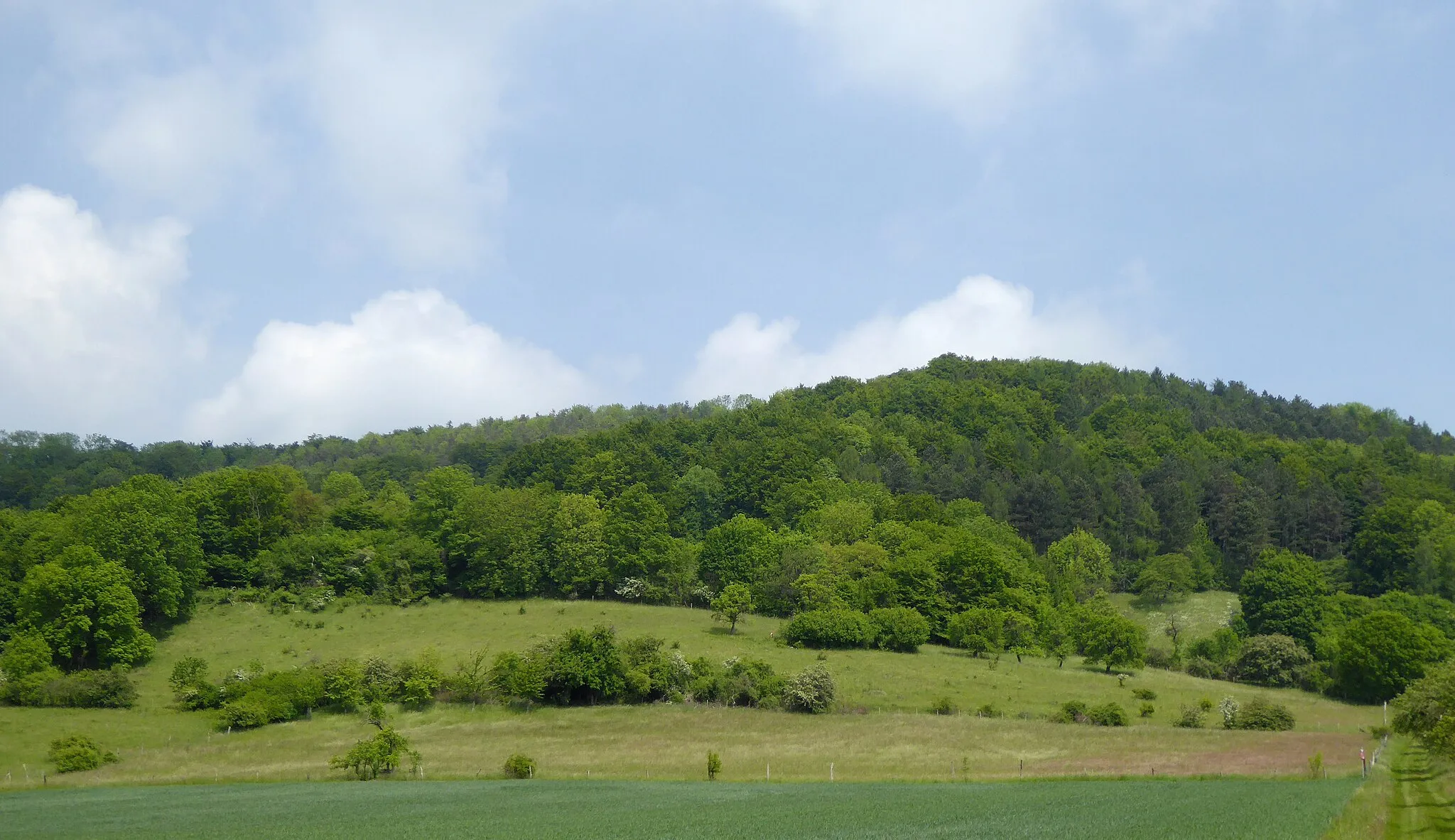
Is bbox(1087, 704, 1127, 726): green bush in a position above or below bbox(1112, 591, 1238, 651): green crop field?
below

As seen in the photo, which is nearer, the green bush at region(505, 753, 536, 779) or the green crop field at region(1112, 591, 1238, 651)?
the green bush at region(505, 753, 536, 779)

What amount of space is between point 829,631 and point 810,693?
724 inches

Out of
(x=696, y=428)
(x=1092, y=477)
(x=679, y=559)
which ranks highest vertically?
(x=696, y=428)

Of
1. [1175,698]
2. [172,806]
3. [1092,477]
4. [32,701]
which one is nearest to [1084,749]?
[1175,698]

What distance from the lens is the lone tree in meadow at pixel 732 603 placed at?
3455 inches

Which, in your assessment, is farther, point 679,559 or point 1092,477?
point 1092,477

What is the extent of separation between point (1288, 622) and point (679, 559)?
61396 mm

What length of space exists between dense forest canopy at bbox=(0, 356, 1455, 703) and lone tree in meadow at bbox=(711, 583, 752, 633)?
7.80m

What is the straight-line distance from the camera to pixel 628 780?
156 ft

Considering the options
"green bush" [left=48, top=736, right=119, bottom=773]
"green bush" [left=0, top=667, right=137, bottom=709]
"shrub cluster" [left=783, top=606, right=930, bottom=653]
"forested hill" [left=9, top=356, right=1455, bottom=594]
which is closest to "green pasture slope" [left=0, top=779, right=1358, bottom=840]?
"green bush" [left=48, top=736, right=119, bottom=773]

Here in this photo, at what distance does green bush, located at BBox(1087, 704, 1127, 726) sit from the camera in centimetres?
6084

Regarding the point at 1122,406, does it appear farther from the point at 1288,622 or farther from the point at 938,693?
the point at 938,693

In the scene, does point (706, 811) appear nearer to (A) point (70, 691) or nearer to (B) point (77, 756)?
(B) point (77, 756)

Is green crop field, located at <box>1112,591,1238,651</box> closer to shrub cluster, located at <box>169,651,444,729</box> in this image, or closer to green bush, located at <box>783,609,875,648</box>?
green bush, located at <box>783,609,875,648</box>
